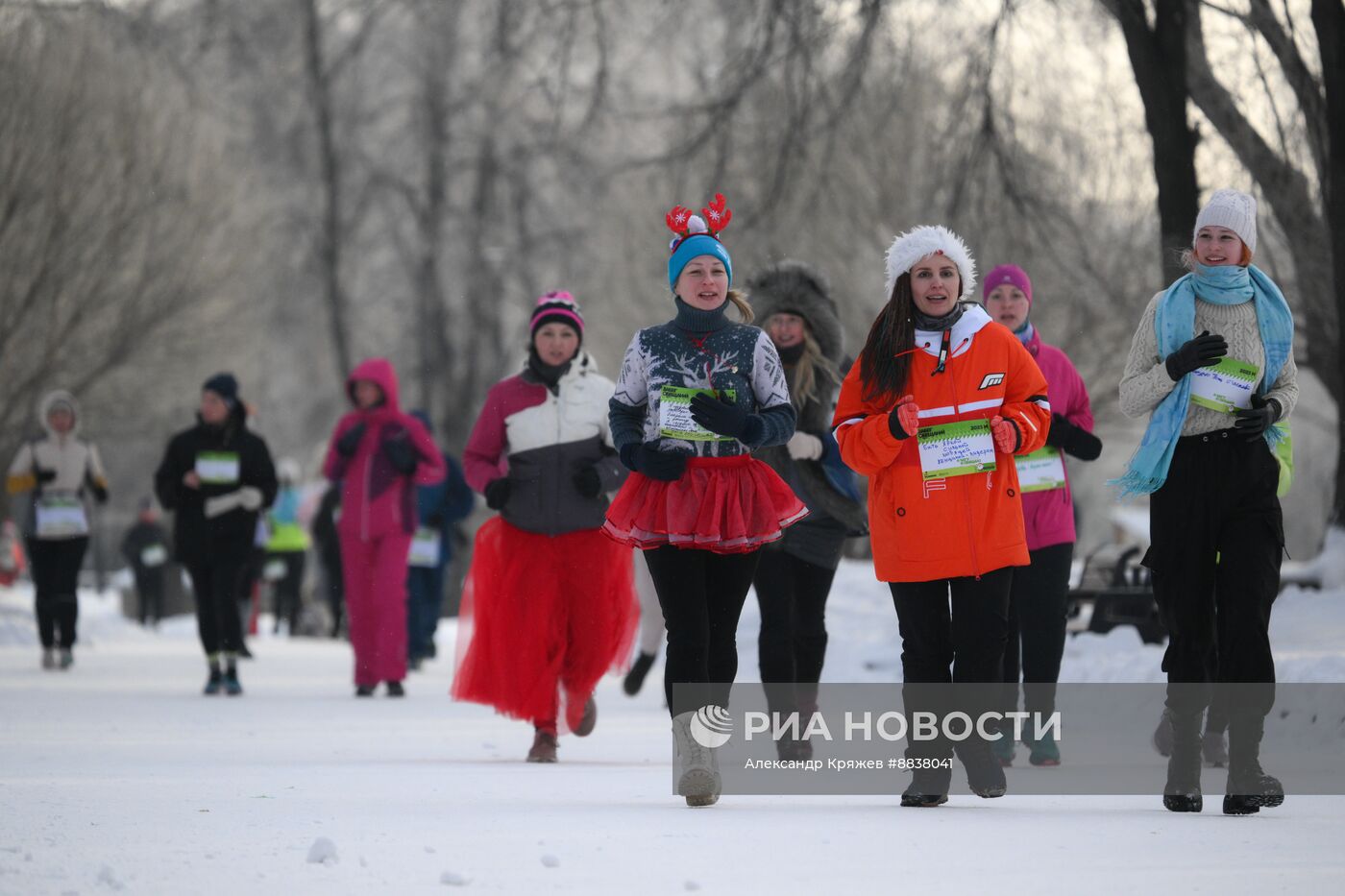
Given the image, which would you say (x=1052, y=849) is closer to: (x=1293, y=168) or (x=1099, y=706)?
(x=1099, y=706)

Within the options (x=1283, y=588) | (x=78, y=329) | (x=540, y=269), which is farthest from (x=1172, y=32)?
(x=540, y=269)

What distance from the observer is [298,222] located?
4100cm

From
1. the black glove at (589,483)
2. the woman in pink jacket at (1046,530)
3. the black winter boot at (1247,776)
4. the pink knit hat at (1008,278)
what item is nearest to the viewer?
the black winter boot at (1247,776)

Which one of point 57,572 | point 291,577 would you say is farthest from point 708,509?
point 291,577

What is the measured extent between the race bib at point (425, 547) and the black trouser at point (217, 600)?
3569mm

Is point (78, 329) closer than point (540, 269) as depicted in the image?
Yes

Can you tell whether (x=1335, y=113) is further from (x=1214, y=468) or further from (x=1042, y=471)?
(x=1214, y=468)

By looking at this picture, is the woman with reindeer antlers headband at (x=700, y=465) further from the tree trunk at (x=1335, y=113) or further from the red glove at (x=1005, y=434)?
the tree trunk at (x=1335, y=113)

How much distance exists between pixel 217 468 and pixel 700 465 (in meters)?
7.89

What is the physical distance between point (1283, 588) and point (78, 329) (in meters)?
17.8

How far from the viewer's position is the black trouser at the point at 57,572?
16969mm

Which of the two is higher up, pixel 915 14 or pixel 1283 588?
pixel 915 14

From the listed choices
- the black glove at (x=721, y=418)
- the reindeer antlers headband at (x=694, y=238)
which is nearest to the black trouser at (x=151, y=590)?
the reindeer antlers headband at (x=694, y=238)

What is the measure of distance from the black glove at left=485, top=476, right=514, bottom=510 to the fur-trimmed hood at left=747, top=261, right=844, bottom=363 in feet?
4.46
